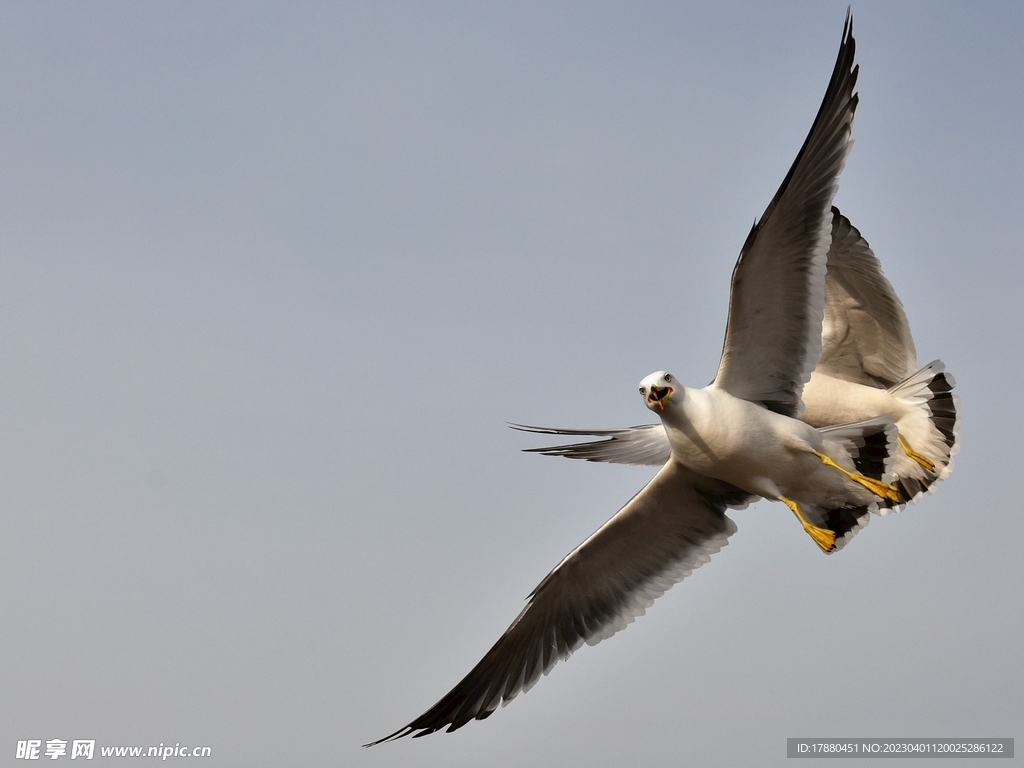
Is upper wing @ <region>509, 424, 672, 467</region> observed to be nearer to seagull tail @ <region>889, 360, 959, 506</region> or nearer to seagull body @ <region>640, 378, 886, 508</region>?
seagull body @ <region>640, 378, 886, 508</region>

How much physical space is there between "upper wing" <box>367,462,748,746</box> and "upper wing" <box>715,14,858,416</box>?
1.65m

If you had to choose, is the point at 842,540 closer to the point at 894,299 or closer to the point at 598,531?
the point at 598,531

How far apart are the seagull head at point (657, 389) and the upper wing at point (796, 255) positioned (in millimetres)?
787

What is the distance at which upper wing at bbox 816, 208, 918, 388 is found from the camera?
1392cm

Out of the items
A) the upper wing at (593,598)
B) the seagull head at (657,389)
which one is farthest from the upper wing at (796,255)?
the upper wing at (593,598)

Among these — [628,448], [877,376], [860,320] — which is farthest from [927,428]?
[628,448]

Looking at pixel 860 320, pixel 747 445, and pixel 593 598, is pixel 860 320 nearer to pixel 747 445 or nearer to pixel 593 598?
pixel 747 445

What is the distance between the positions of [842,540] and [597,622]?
2311mm

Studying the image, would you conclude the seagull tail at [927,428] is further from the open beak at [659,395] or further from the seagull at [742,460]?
the open beak at [659,395]

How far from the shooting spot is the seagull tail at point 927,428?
13.5 m

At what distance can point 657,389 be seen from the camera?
9852 mm

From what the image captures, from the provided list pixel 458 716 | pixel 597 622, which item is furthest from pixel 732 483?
pixel 458 716

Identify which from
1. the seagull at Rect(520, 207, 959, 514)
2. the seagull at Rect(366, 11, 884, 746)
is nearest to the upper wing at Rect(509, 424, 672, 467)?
the seagull at Rect(366, 11, 884, 746)

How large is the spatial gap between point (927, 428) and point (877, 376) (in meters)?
1.04
